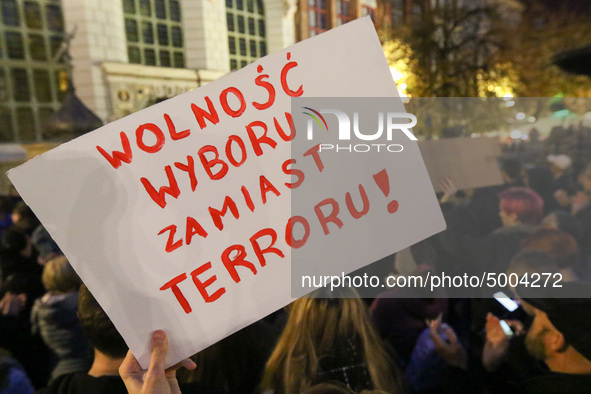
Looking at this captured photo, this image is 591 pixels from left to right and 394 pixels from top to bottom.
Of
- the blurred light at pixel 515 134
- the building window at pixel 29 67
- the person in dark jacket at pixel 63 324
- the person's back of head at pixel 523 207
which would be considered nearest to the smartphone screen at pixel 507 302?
the person's back of head at pixel 523 207

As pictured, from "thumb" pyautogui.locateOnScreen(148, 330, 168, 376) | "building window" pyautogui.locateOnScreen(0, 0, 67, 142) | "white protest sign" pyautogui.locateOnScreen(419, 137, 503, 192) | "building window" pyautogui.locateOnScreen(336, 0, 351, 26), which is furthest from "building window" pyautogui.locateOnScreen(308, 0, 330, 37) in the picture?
"thumb" pyautogui.locateOnScreen(148, 330, 168, 376)

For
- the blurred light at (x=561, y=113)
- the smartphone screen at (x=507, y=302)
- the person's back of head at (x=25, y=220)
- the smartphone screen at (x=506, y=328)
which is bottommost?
the smartphone screen at (x=506, y=328)

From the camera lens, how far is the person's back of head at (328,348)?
1.06m

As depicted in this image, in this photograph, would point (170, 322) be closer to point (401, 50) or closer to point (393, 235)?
point (393, 235)

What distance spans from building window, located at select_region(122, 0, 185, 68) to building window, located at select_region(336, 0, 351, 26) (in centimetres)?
105

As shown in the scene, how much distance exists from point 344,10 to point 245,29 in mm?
633

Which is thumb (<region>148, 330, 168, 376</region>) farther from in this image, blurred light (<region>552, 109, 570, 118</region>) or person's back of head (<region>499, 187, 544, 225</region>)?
blurred light (<region>552, 109, 570, 118</region>)

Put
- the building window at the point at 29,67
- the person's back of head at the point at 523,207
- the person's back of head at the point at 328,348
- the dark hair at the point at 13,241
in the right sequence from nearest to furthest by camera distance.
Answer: the person's back of head at the point at 328,348, the person's back of head at the point at 523,207, the dark hair at the point at 13,241, the building window at the point at 29,67

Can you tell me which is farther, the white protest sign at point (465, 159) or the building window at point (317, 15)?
the building window at point (317, 15)

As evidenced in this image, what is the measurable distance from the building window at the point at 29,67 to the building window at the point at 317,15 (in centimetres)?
160

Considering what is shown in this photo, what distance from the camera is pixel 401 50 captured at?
8.57 ft

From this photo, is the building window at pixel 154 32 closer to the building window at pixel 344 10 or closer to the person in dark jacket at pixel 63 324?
the building window at pixel 344 10

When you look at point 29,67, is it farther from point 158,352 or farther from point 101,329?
point 158,352

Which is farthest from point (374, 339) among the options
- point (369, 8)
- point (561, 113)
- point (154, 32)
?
point (561, 113)
